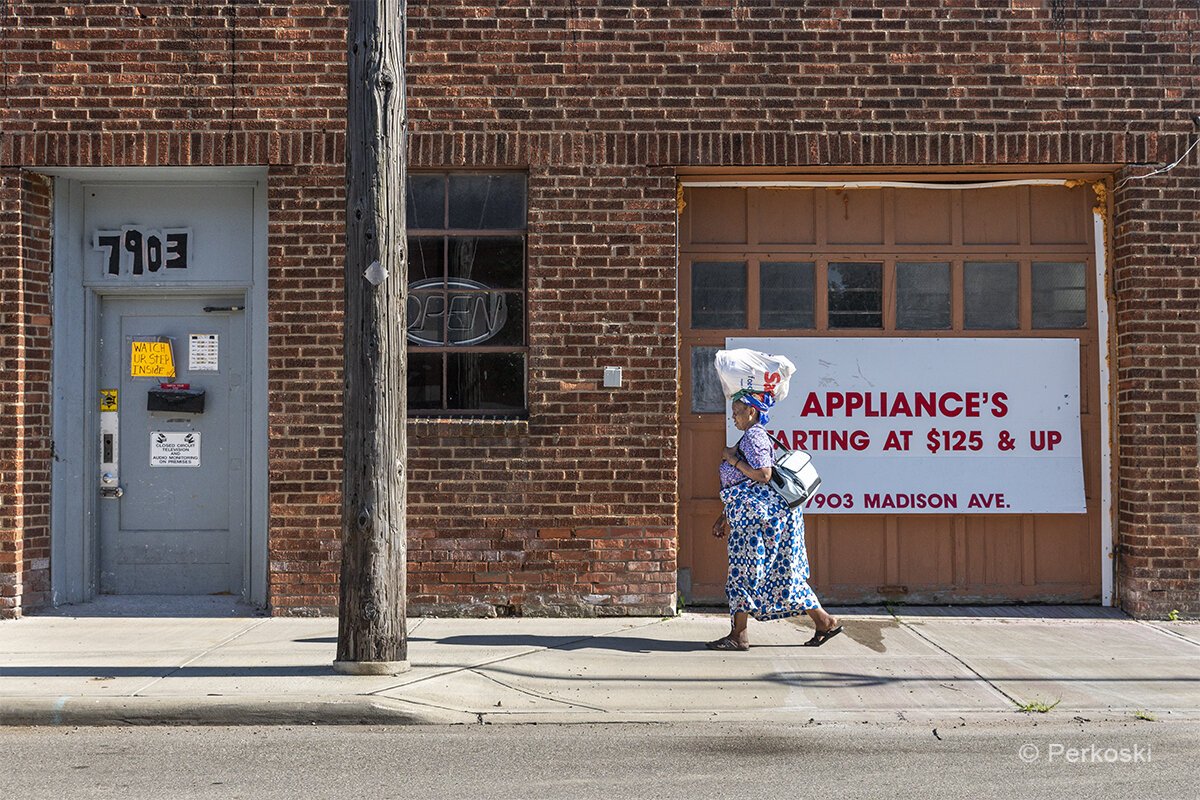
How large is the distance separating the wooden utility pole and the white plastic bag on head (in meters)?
2.10

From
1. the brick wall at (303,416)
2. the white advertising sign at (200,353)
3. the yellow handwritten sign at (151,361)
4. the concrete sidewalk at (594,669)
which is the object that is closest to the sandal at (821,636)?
the concrete sidewalk at (594,669)

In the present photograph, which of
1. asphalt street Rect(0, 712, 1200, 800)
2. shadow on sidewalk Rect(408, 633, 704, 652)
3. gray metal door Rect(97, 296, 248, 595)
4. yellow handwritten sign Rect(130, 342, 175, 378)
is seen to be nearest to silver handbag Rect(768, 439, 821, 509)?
shadow on sidewalk Rect(408, 633, 704, 652)

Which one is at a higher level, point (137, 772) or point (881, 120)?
point (881, 120)

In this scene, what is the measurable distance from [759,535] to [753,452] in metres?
0.53

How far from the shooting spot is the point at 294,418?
9023mm

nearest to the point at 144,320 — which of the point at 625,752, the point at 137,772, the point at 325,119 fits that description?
the point at 325,119

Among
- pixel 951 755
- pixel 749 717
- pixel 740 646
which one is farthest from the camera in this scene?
pixel 740 646

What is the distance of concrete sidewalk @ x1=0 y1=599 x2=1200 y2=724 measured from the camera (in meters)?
6.56

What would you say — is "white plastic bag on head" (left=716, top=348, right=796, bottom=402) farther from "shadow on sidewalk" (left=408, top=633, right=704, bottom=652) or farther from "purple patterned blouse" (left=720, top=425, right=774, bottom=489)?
"shadow on sidewalk" (left=408, top=633, right=704, bottom=652)

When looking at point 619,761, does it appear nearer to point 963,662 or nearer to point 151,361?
→ point 963,662

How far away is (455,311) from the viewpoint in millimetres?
9242

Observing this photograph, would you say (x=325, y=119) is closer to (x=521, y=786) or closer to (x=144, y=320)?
(x=144, y=320)

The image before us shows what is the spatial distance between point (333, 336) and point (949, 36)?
5014mm

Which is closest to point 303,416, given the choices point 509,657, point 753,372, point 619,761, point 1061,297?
point 509,657
